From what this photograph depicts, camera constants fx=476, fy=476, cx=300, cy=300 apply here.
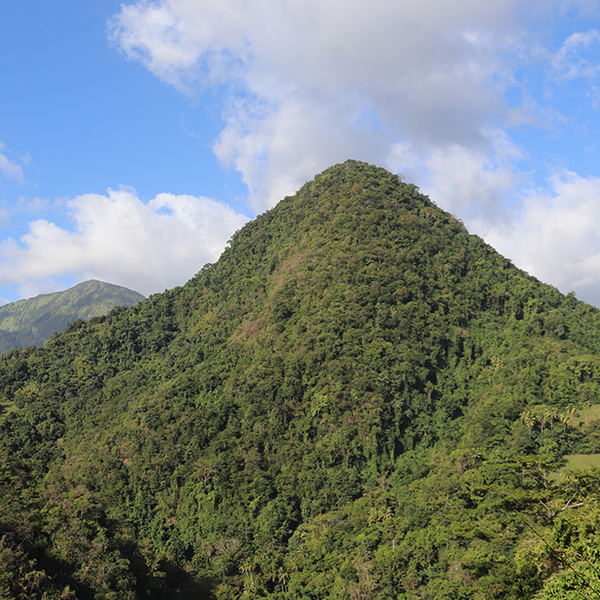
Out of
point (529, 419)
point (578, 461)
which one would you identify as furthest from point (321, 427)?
point (578, 461)

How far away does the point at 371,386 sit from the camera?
7212 centimetres

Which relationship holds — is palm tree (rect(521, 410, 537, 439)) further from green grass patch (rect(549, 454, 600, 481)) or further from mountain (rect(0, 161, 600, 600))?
green grass patch (rect(549, 454, 600, 481))

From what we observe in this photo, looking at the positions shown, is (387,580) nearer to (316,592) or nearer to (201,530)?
(316,592)

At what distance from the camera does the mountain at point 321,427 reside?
35.4m

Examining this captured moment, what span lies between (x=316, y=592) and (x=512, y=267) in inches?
3329

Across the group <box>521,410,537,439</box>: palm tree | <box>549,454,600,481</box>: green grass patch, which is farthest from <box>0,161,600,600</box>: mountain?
<box>549,454,600,481</box>: green grass patch

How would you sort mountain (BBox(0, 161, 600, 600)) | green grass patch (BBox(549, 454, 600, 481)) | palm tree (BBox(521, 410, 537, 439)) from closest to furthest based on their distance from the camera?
1. mountain (BBox(0, 161, 600, 600))
2. green grass patch (BBox(549, 454, 600, 481))
3. palm tree (BBox(521, 410, 537, 439))

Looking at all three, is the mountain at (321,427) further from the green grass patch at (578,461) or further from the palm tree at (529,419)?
the green grass patch at (578,461)

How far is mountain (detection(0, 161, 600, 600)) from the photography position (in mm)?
35438

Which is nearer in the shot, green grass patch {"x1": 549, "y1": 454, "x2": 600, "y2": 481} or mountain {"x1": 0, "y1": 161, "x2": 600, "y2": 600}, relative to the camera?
mountain {"x1": 0, "y1": 161, "x2": 600, "y2": 600}

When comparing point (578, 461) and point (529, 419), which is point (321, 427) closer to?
point (529, 419)

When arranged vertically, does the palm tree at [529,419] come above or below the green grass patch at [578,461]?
above

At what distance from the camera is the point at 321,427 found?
70.7m

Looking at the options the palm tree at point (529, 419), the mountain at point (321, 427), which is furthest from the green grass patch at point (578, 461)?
the palm tree at point (529, 419)
